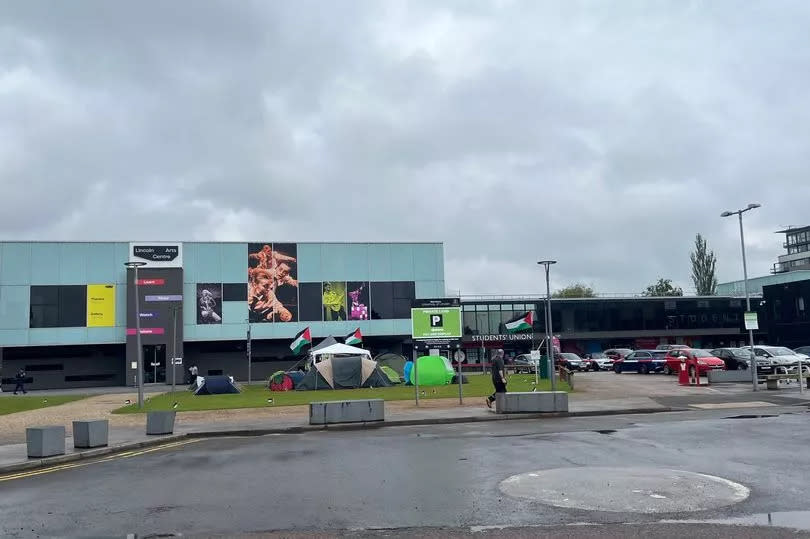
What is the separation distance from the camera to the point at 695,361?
33.0 meters

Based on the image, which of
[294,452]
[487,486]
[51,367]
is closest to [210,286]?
[51,367]

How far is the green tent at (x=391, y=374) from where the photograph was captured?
42.3m

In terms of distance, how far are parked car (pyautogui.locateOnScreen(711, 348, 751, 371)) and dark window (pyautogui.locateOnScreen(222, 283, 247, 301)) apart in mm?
36030

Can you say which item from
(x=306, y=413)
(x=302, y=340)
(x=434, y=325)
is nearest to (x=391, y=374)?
(x=302, y=340)

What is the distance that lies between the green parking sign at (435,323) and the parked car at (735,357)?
64.9 feet

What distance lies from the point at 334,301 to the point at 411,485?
168ft

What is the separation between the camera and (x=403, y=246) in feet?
208

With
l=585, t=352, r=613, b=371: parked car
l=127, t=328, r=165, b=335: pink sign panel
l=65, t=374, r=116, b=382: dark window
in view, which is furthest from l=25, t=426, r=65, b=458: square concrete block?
l=585, t=352, r=613, b=371: parked car

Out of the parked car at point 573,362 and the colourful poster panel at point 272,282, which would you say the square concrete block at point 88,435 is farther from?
the colourful poster panel at point 272,282

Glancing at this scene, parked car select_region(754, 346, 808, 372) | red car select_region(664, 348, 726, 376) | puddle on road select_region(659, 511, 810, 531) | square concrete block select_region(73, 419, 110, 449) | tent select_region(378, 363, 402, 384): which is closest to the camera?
puddle on road select_region(659, 511, 810, 531)

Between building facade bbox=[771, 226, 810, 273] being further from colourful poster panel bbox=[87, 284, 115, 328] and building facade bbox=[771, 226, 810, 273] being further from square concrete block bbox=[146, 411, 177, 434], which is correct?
square concrete block bbox=[146, 411, 177, 434]

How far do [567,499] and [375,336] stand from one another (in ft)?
174

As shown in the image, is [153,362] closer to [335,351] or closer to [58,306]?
[58,306]

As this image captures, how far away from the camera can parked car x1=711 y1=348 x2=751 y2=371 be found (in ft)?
127
